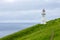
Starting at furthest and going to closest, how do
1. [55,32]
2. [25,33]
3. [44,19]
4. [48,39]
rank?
[44,19]
[25,33]
[55,32]
[48,39]

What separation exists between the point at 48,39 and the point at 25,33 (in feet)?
47.6

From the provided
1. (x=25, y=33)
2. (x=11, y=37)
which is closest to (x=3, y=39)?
(x=11, y=37)

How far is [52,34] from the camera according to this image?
44.7 metres

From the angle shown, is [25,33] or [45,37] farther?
[25,33]

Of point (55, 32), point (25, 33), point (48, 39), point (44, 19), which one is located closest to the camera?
point (48, 39)

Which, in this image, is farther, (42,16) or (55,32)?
(42,16)

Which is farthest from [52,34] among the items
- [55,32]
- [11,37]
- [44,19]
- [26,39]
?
[44,19]

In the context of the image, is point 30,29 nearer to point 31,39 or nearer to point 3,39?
point 3,39

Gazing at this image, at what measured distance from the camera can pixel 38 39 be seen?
43.4 metres

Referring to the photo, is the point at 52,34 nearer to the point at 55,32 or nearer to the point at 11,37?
the point at 55,32

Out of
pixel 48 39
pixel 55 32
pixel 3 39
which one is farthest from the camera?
pixel 3 39

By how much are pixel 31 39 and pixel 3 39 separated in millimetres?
9369

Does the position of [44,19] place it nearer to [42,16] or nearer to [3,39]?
[42,16]

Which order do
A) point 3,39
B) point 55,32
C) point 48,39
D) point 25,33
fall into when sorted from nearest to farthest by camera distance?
point 48,39
point 55,32
point 3,39
point 25,33
